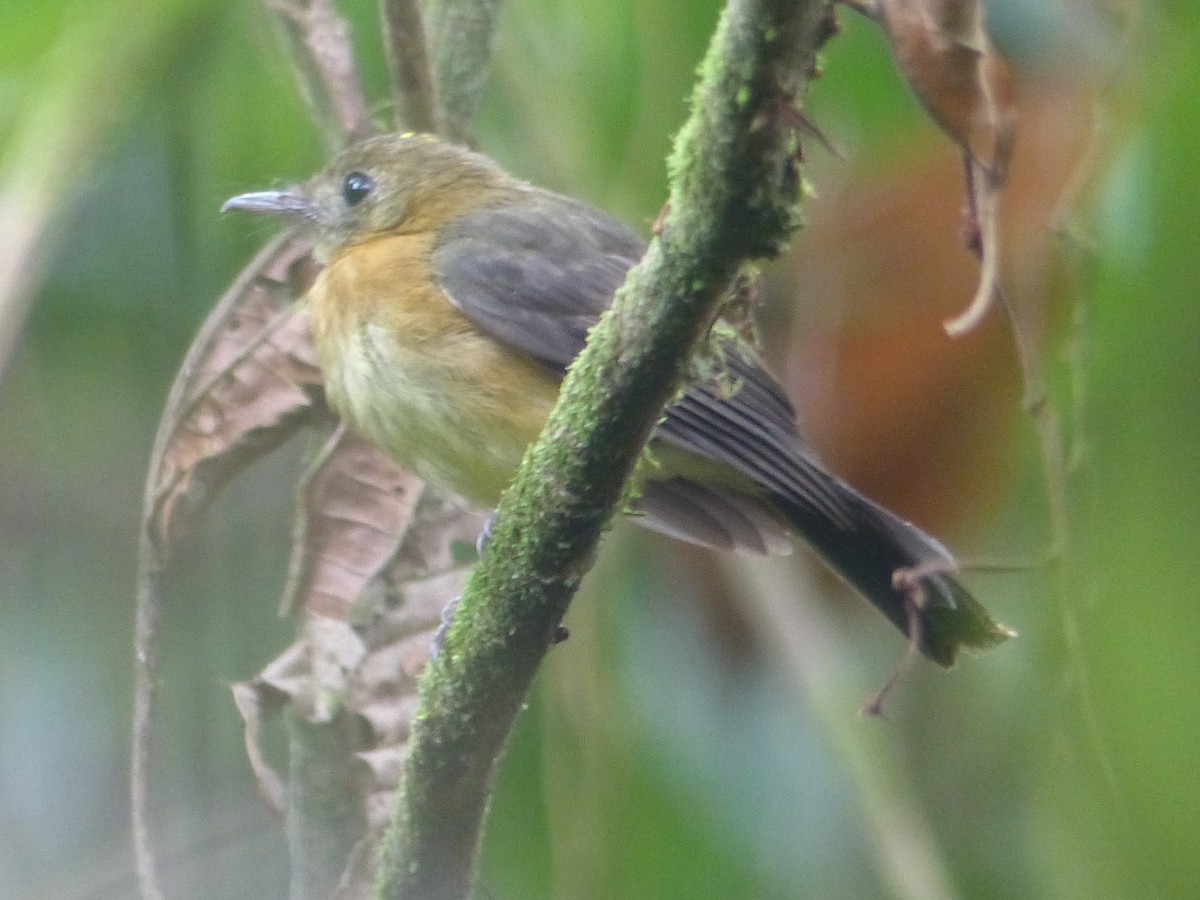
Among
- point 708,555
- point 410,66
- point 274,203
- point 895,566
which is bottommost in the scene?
point 708,555

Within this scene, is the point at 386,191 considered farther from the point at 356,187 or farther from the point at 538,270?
the point at 538,270

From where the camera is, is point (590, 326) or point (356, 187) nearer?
point (590, 326)

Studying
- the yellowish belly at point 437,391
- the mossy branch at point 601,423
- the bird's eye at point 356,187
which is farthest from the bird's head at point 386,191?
the mossy branch at point 601,423

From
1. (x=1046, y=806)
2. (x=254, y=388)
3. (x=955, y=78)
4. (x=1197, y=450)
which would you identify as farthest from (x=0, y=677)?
(x=955, y=78)

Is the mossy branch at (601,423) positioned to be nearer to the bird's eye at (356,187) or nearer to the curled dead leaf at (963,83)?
the curled dead leaf at (963,83)

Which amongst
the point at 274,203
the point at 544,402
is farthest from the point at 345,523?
the point at 274,203

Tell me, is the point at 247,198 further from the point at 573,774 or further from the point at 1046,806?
the point at 1046,806

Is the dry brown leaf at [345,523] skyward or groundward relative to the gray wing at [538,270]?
groundward
